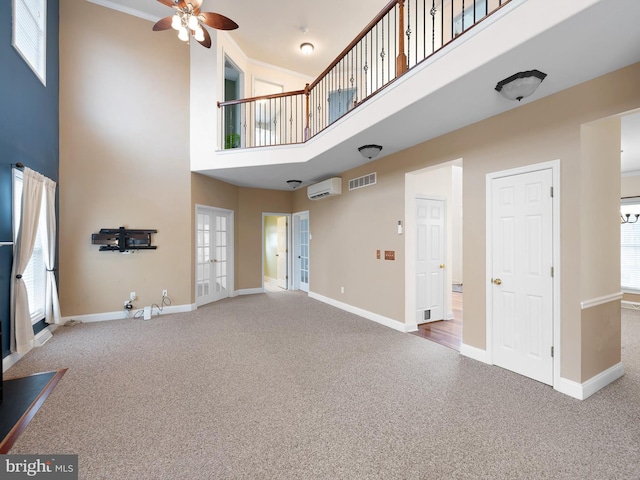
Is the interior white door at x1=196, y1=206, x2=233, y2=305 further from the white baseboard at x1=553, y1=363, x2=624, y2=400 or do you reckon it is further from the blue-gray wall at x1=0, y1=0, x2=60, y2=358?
the white baseboard at x1=553, y1=363, x2=624, y2=400

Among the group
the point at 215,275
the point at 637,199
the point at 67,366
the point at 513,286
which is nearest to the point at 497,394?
the point at 513,286

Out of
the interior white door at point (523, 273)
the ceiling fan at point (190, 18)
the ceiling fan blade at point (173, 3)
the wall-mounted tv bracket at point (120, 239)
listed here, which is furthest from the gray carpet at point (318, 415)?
the ceiling fan blade at point (173, 3)

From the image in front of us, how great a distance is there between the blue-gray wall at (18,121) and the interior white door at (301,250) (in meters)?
4.98

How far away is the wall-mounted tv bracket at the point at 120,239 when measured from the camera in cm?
494

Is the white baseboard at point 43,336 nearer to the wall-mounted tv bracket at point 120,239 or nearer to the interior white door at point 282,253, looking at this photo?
the wall-mounted tv bracket at point 120,239

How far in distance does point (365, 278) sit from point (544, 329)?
110 inches

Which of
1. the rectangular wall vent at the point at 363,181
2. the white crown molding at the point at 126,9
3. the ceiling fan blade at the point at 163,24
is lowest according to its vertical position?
the rectangular wall vent at the point at 363,181

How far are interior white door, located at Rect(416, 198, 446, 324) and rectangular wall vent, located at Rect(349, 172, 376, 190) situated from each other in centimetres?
87

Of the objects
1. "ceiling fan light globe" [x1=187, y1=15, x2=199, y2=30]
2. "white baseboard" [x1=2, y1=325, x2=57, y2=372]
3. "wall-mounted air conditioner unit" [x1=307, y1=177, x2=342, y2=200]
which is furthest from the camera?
Answer: "wall-mounted air conditioner unit" [x1=307, y1=177, x2=342, y2=200]

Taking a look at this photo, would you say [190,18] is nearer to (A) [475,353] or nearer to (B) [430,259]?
(B) [430,259]

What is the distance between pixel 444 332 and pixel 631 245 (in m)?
4.95

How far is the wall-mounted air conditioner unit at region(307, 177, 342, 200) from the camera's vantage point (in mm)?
5777

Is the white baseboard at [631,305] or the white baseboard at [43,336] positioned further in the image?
the white baseboard at [631,305]

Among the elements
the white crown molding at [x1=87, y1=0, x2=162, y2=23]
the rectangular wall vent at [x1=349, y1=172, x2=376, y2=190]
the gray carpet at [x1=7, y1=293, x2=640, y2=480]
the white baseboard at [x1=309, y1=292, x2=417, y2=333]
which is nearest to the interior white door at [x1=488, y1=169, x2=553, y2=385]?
the gray carpet at [x1=7, y1=293, x2=640, y2=480]
